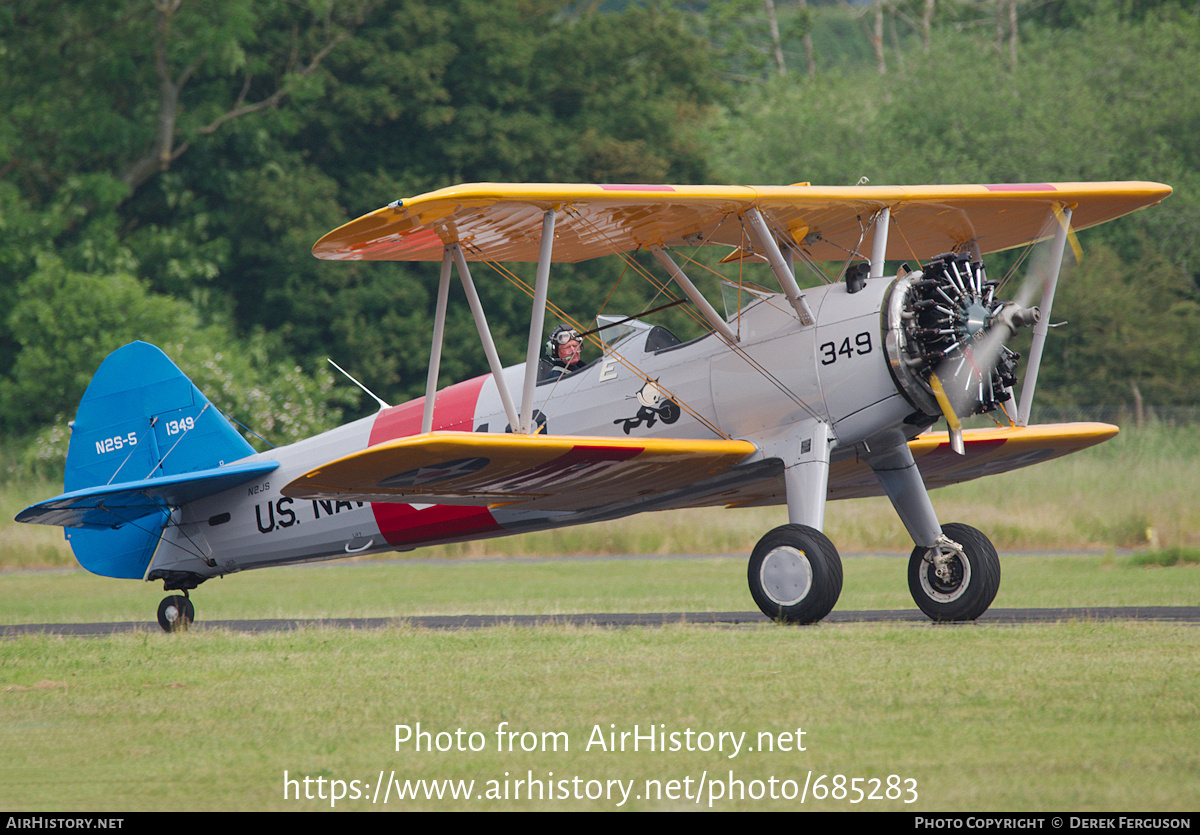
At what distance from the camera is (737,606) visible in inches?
542

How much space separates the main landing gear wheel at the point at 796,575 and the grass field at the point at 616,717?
0.18 m

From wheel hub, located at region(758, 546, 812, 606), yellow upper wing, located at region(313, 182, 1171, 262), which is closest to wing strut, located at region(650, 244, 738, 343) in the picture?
yellow upper wing, located at region(313, 182, 1171, 262)

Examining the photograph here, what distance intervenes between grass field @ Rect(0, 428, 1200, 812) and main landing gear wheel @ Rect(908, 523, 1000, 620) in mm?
510

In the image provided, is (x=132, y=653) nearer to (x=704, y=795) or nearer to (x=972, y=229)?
(x=704, y=795)

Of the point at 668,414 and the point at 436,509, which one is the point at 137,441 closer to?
the point at 436,509

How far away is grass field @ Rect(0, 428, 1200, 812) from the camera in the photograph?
4.98m

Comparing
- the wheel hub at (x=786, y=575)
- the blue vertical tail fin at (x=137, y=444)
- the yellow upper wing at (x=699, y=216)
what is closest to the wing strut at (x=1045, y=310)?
the yellow upper wing at (x=699, y=216)

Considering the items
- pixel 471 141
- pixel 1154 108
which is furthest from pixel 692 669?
pixel 1154 108

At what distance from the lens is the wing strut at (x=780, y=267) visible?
9828 mm

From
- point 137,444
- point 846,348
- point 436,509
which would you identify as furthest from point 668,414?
point 137,444

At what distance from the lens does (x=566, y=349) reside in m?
11.2

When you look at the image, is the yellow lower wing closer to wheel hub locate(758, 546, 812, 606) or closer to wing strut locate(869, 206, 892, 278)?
wing strut locate(869, 206, 892, 278)

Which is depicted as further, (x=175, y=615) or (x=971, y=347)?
(x=175, y=615)

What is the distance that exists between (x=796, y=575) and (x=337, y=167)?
96.6ft
